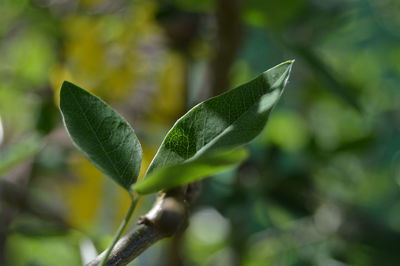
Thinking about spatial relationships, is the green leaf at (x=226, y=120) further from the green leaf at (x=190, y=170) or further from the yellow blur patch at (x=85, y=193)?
the yellow blur patch at (x=85, y=193)

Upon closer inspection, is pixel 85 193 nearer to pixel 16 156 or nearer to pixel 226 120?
pixel 16 156

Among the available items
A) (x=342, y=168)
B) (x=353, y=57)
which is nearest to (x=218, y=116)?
(x=342, y=168)

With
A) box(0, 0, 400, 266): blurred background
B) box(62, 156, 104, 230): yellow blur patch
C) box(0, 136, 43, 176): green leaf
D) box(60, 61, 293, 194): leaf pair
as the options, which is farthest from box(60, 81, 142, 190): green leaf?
box(62, 156, 104, 230): yellow blur patch

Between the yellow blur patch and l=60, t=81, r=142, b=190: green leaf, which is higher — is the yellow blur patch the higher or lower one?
the lower one

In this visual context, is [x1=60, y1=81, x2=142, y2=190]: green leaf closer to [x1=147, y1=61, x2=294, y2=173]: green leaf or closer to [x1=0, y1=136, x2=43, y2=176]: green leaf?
[x1=147, y1=61, x2=294, y2=173]: green leaf

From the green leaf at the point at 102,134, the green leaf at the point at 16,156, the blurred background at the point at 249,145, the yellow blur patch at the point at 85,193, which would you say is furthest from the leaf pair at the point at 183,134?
the yellow blur patch at the point at 85,193

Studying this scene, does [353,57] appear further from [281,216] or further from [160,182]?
[160,182]

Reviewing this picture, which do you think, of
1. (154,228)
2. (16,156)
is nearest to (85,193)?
(16,156)
